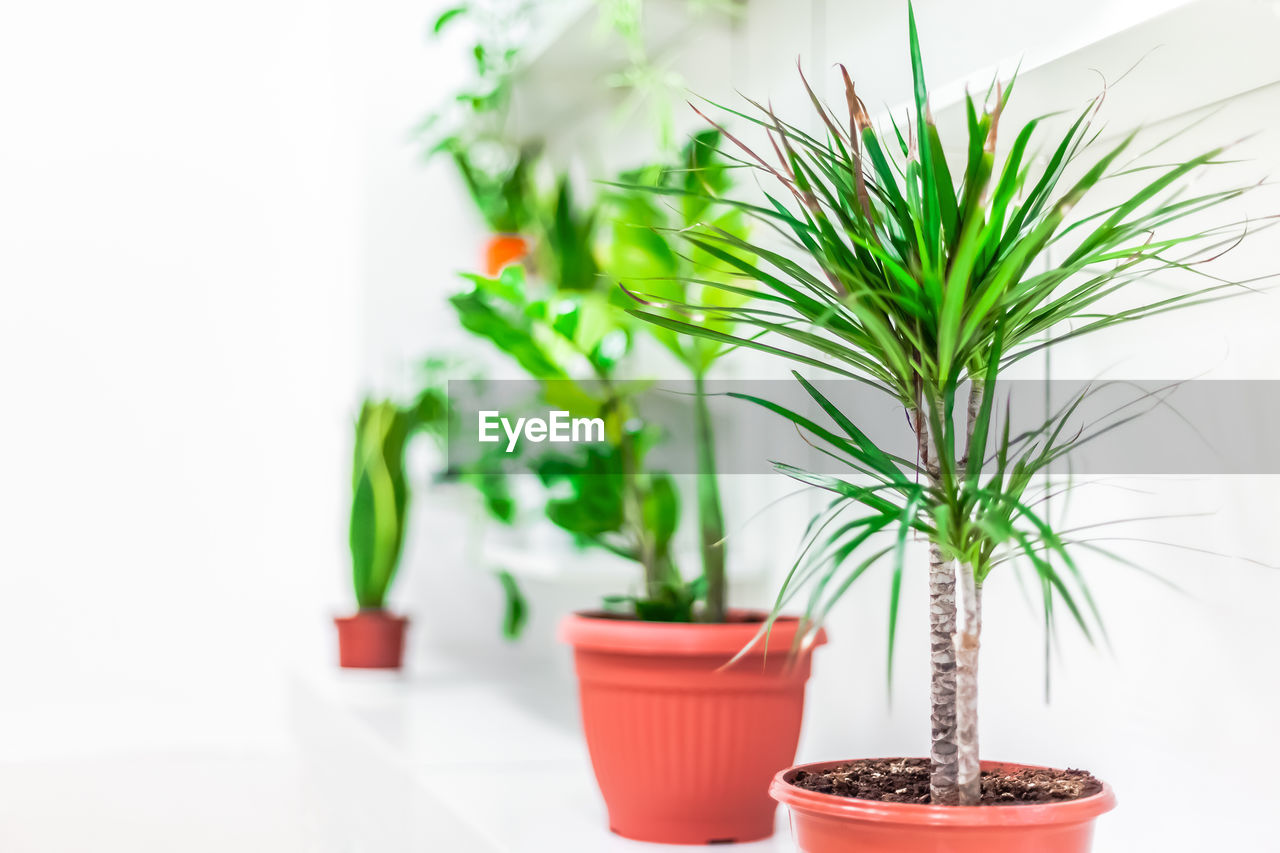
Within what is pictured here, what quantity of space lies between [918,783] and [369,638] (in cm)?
153

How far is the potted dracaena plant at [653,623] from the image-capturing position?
45.5 inches

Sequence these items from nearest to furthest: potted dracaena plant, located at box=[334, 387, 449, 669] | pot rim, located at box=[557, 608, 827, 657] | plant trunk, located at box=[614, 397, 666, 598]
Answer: pot rim, located at box=[557, 608, 827, 657]
plant trunk, located at box=[614, 397, 666, 598]
potted dracaena plant, located at box=[334, 387, 449, 669]

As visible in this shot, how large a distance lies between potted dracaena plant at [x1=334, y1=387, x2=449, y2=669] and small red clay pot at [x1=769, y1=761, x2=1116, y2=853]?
153cm

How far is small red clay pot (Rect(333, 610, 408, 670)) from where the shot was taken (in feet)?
7.31

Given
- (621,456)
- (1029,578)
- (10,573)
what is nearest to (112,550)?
(10,573)

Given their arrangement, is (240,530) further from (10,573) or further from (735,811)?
(735,811)

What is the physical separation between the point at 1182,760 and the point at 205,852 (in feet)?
4.63

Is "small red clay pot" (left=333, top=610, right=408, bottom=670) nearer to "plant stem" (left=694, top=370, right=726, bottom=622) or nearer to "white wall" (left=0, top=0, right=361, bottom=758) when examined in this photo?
"white wall" (left=0, top=0, right=361, bottom=758)

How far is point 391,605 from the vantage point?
2598mm

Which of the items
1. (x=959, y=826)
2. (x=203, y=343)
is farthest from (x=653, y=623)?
(x=203, y=343)

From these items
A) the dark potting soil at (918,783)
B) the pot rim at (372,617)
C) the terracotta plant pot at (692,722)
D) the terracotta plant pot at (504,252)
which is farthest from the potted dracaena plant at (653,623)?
the pot rim at (372,617)

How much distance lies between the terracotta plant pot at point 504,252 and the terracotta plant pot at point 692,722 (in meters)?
1.19

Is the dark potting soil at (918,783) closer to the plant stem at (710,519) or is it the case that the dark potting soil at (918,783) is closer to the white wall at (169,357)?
the plant stem at (710,519)

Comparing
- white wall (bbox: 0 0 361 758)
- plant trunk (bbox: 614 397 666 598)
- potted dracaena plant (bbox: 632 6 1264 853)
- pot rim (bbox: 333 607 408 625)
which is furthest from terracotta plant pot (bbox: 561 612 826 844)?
white wall (bbox: 0 0 361 758)
